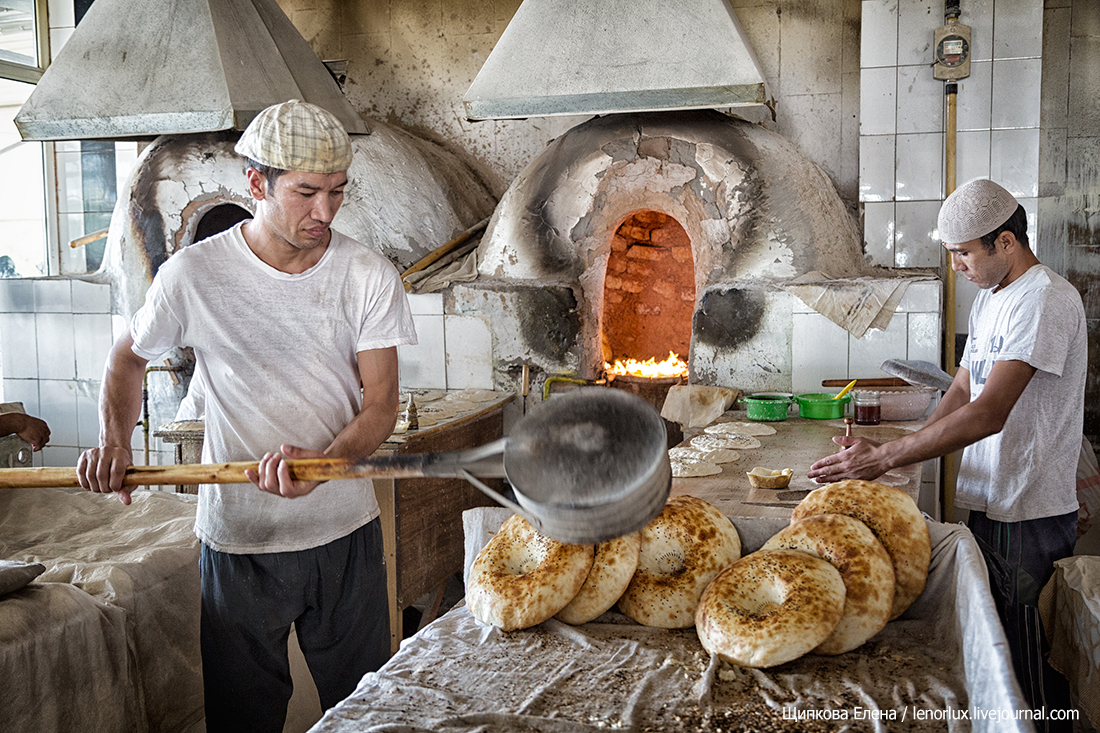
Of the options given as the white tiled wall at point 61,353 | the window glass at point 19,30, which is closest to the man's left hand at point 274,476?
the white tiled wall at point 61,353

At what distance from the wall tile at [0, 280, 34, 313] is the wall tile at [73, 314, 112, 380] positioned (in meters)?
0.37

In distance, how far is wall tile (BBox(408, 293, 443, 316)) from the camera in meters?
4.98

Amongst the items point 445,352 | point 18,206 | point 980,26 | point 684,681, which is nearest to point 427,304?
point 445,352

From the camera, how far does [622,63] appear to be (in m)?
3.91

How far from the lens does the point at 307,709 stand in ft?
10.6

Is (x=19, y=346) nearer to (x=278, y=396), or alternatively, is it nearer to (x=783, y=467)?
→ (x=278, y=396)

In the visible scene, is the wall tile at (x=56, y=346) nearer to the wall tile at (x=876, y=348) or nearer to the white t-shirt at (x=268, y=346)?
the white t-shirt at (x=268, y=346)

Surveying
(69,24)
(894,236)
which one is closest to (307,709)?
(894,236)

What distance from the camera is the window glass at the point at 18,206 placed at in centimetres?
778

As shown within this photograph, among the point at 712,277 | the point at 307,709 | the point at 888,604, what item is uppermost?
the point at 712,277

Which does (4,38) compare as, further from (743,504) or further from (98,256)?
(743,504)

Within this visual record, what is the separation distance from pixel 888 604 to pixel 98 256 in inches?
272

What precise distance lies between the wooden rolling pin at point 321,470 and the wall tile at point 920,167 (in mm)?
3718

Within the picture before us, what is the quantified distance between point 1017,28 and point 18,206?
7678mm
